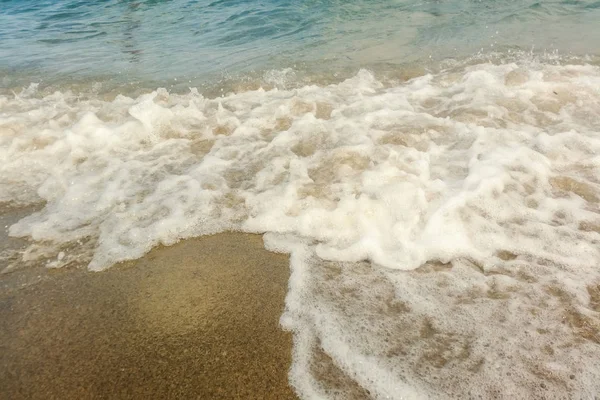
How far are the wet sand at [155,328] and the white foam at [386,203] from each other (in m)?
0.16

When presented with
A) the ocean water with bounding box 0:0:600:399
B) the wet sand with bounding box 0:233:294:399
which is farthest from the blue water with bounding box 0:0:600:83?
the wet sand with bounding box 0:233:294:399

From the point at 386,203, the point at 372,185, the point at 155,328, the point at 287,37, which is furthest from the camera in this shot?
the point at 287,37

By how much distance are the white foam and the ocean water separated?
0.05ft

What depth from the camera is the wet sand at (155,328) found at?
6.24ft

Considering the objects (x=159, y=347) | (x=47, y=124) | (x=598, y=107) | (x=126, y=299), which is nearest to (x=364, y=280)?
(x=159, y=347)

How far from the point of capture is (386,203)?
10.0ft

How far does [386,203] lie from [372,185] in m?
0.28

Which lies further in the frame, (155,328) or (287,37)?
(287,37)

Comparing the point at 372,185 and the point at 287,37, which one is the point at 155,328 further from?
the point at 287,37

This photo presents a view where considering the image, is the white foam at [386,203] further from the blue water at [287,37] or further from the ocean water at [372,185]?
the blue water at [287,37]

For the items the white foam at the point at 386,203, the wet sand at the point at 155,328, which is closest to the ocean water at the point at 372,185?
the white foam at the point at 386,203

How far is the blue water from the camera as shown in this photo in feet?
21.9

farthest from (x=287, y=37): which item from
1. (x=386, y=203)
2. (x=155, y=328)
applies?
(x=155, y=328)

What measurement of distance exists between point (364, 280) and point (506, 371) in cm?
86
